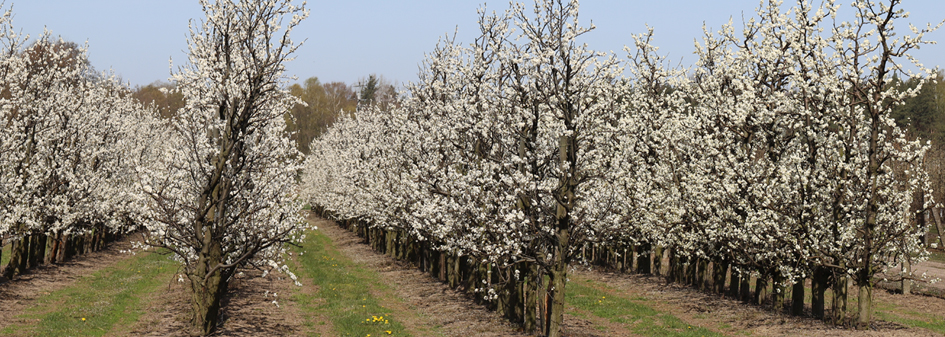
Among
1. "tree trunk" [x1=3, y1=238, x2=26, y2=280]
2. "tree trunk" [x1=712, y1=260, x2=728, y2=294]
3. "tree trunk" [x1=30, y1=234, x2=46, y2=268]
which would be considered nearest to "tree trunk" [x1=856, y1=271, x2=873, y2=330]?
"tree trunk" [x1=712, y1=260, x2=728, y2=294]

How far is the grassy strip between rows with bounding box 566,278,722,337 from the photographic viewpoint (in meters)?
21.7

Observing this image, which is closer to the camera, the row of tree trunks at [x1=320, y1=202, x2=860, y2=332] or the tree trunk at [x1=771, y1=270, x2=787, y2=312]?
the row of tree trunks at [x1=320, y1=202, x2=860, y2=332]

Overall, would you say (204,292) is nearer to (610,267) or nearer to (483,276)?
(483,276)

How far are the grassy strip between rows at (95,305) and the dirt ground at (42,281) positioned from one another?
1.27 feet

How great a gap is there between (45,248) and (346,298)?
19527 millimetres

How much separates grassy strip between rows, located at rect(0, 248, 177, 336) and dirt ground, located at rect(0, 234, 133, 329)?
386 mm

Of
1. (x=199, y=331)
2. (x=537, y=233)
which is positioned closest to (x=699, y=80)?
(x=537, y=233)

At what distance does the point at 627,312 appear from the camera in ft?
82.2

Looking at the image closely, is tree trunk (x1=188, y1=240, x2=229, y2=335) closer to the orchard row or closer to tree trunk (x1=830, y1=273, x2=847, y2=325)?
the orchard row

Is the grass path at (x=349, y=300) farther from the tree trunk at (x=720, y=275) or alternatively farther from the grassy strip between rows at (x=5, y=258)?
the grassy strip between rows at (x=5, y=258)

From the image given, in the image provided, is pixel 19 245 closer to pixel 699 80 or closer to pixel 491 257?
pixel 491 257

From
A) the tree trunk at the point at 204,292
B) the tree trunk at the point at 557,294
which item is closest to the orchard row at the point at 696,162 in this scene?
A: the tree trunk at the point at 557,294

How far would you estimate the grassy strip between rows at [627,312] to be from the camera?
21.7m

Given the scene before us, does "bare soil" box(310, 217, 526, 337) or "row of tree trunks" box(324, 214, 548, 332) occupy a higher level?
"row of tree trunks" box(324, 214, 548, 332)
